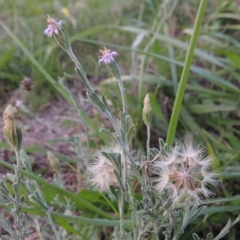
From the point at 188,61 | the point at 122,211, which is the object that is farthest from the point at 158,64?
the point at 122,211

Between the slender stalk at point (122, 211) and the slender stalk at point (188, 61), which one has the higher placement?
the slender stalk at point (188, 61)

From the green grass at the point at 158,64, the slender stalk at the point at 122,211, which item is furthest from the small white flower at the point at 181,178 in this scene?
the green grass at the point at 158,64

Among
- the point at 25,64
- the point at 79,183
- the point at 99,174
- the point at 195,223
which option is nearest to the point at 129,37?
the point at 25,64

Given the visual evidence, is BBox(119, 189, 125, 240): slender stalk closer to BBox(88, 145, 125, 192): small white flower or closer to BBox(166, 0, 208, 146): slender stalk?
BBox(88, 145, 125, 192): small white flower

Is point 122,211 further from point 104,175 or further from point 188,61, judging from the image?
point 188,61

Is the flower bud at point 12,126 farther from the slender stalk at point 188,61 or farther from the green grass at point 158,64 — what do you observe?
the green grass at point 158,64

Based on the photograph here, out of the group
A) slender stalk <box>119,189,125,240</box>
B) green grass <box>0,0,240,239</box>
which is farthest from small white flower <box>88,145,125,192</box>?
green grass <box>0,0,240,239</box>

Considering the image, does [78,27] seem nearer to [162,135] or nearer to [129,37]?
[129,37]
